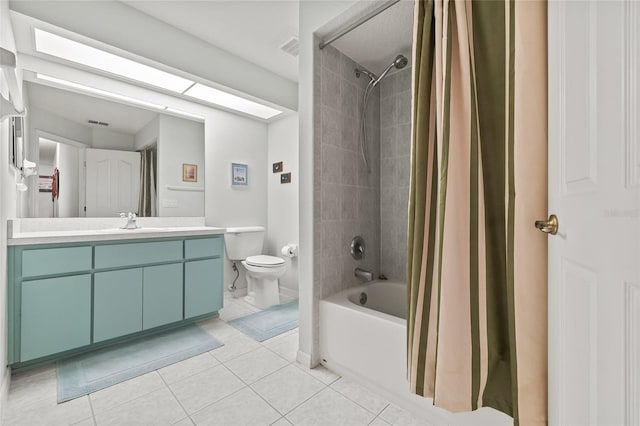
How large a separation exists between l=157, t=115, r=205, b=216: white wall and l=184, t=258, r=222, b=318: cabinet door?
716mm

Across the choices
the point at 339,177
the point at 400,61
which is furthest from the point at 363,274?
the point at 400,61

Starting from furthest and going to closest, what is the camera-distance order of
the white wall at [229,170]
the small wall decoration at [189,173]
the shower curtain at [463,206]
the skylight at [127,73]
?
the white wall at [229,170], the small wall decoration at [189,173], the skylight at [127,73], the shower curtain at [463,206]

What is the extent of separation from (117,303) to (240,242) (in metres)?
1.30

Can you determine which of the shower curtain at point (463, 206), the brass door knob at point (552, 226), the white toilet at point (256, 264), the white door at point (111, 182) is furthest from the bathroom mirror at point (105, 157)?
the brass door knob at point (552, 226)

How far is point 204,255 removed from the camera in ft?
8.03

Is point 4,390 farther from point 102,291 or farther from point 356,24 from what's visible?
point 356,24

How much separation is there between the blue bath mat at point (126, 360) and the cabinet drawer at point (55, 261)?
2.02 feet

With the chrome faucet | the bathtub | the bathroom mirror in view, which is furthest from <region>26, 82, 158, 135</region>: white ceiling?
the bathtub

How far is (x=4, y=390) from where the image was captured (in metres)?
1.44

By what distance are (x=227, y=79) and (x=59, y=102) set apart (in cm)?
132

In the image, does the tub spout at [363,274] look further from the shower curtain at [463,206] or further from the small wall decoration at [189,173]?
the small wall decoration at [189,173]

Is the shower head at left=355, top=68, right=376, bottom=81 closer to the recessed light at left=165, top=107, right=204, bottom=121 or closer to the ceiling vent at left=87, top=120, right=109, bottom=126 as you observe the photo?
the recessed light at left=165, top=107, right=204, bottom=121

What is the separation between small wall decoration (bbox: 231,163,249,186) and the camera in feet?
10.7

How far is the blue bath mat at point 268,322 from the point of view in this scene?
7.50 ft
